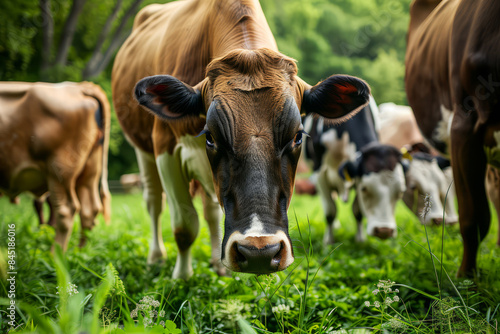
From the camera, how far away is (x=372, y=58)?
18016mm

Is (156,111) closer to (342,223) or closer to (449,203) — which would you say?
(449,203)

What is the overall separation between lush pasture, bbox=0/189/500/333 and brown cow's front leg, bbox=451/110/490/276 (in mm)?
219

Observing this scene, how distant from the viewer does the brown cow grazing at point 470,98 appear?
7.91ft

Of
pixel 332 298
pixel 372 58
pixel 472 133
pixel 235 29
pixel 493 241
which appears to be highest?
pixel 235 29

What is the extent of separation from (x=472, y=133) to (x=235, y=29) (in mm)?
1702

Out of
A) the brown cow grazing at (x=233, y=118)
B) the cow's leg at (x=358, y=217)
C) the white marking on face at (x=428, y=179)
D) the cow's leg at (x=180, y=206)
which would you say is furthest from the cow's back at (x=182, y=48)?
the white marking on face at (x=428, y=179)

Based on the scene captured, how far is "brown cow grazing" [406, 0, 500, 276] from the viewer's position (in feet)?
7.91

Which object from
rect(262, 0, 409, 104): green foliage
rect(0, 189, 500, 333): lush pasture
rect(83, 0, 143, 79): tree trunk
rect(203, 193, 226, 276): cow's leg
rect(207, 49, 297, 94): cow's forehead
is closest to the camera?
rect(0, 189, 500, 333): lush pasture

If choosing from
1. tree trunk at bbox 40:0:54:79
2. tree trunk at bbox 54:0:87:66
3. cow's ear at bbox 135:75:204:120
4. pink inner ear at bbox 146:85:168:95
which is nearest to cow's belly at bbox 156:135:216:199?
cow's ear at bbox 135:75:204:120

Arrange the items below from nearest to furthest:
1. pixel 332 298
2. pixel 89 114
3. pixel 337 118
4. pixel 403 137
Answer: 1. pixel 337 118
2. pixel 332 298
3. pixel 89 114
4. pixel 403 137

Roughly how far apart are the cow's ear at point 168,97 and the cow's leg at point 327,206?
3303mm

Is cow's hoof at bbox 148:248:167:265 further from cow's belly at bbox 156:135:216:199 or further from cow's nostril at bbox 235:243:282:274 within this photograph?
cow's nostril at bbox 235:243:282:274

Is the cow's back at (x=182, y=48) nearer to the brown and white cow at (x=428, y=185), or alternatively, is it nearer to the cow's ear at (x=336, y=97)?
the cow's ear at (x=336, y=97)

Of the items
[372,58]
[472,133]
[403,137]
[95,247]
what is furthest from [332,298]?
[372,58]
